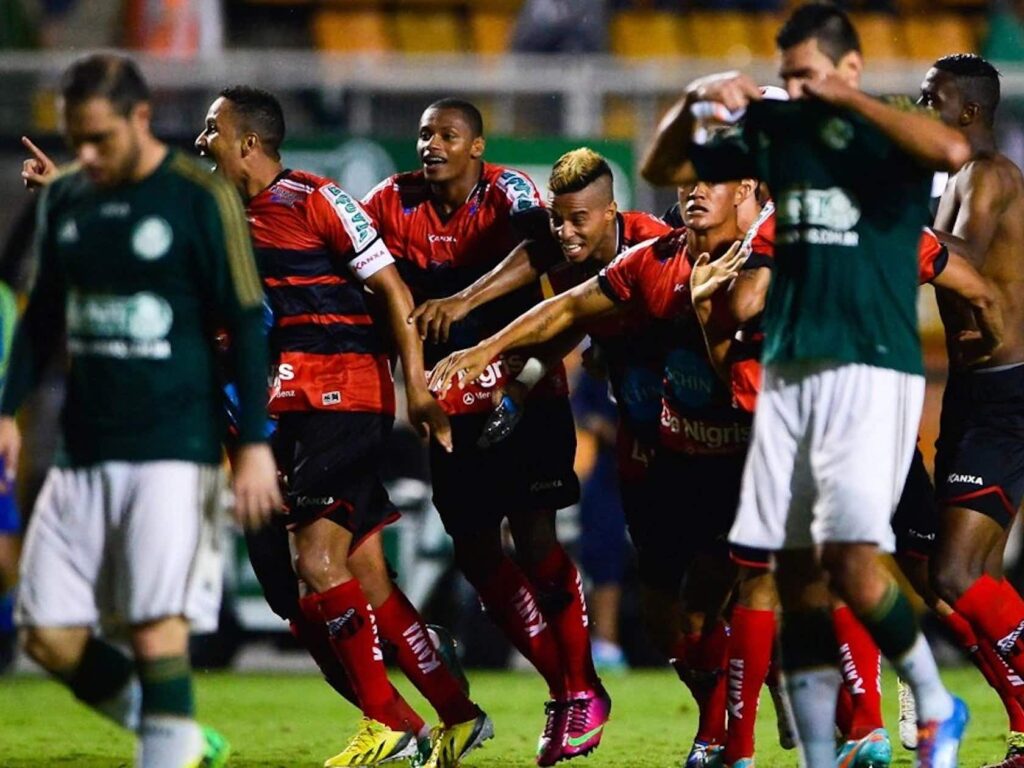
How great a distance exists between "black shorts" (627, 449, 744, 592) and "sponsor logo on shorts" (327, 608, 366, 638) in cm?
121

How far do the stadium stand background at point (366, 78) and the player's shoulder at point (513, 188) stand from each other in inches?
174

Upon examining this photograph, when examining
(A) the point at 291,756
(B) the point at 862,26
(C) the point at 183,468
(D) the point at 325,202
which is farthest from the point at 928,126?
(B) the point at 862,26

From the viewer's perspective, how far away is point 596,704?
830 centimetres

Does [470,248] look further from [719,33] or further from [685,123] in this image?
[719,33]

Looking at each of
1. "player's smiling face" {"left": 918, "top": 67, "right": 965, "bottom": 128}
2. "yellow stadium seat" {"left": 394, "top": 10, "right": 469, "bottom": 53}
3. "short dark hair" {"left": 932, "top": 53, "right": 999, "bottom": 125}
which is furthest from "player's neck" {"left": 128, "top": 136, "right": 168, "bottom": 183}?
"yellow stadium seat" {"left": 394, "top": 10, "right": 469, "bottom": 53}

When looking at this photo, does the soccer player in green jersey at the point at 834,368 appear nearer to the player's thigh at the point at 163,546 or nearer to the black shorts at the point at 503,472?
the player's thigh at the point at 163,546

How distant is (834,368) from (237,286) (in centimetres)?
180

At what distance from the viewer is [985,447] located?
7.82 meters

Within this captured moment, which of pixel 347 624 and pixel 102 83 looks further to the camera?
pixel 347 624

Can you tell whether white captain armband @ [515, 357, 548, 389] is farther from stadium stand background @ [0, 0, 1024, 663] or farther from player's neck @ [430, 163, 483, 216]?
stadium stand background @ [0, 0, 1024, 663]

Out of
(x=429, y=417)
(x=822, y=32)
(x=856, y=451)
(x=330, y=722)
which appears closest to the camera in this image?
(x=856, y=451)

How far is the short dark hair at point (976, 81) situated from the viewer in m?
7.93

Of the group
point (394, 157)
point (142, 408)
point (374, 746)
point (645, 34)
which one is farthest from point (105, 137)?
point (645, 34)

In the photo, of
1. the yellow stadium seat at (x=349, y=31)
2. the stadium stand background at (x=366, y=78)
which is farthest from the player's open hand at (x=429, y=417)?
the yellow stadium seat at (x=349, y=31)
